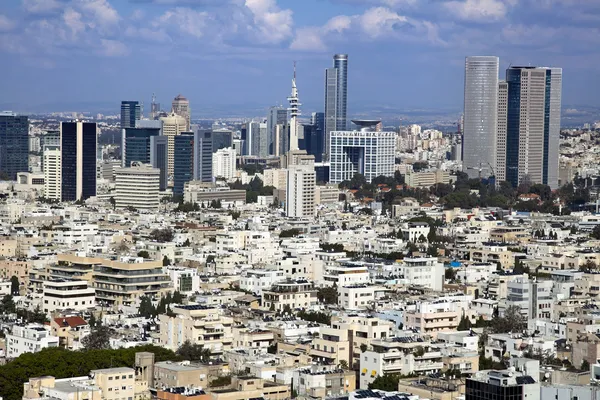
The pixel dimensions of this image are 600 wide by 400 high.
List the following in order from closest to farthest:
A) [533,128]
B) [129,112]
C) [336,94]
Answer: [533,128] → [129,112] → [336,94]

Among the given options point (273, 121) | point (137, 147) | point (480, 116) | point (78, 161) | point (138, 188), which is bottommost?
point (138, 188)

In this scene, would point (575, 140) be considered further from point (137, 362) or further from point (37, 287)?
point (137, 362)

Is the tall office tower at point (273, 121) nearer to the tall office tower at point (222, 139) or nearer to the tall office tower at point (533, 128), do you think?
the tall office tower at point (222, 139)

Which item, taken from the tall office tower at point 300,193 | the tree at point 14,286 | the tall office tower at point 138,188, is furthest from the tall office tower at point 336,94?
the tree at point 14,286

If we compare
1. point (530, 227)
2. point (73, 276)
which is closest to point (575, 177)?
point (530, 227)

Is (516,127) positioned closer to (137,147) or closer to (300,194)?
(137,147)

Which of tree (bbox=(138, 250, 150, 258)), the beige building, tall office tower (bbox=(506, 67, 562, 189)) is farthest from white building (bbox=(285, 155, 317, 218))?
the beige building

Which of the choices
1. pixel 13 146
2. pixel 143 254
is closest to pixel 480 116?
pixel 13 146
